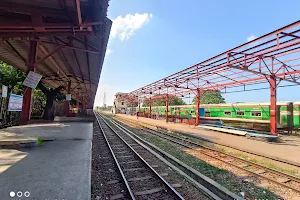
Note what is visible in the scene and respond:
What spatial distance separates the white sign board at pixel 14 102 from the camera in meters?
7.78

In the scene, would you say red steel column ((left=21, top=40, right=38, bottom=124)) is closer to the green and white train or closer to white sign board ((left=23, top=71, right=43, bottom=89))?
white sign board ((left=23, top=71, right=43, bottom=89))

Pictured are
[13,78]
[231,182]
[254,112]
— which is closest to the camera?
[231,182]

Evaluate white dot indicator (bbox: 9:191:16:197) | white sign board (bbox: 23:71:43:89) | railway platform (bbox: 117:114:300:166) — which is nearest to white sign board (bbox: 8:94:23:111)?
white sign board (bbox: 23:71:43:89)

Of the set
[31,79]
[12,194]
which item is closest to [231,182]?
[12,194]

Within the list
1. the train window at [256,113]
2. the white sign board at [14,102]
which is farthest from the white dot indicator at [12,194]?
the train window at [256,113]

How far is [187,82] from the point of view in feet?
66.2

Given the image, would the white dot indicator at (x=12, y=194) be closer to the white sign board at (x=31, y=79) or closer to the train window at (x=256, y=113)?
the white sign board at (x=31, y=79)

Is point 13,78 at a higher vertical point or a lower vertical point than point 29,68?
higher

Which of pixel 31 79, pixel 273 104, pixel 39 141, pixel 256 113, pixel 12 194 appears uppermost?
pixel 31 79

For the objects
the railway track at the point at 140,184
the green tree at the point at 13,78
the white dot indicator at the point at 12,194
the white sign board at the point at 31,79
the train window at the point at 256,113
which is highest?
the green tree at the point at 13,78

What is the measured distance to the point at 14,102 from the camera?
26.8 ft

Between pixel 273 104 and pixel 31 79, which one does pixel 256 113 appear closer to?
pixel 273 104

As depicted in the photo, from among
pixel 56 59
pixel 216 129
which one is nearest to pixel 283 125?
pixel 216 129

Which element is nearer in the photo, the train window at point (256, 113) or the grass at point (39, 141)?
the grass at point (39, 141)
